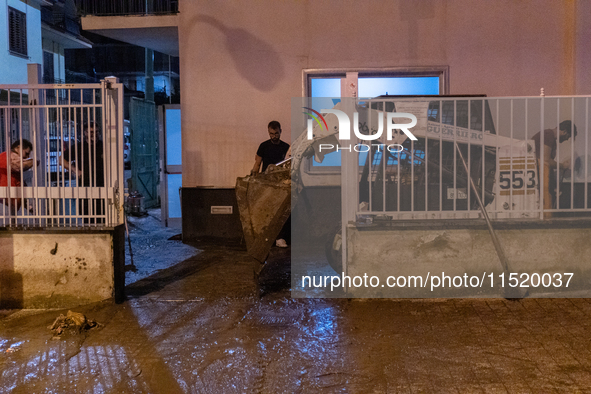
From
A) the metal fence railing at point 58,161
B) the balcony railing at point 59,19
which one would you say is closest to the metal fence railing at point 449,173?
the metal fence railing at point 58,161

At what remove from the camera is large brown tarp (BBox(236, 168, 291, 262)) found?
18.5ft

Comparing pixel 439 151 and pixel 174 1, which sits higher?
pixel 174 1

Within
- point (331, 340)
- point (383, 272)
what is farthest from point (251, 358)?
point (383, 272)

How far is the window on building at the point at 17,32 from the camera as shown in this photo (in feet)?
60.5

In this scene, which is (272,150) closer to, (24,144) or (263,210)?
(263,210)

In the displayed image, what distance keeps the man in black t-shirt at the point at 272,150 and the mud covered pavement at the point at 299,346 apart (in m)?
2.89

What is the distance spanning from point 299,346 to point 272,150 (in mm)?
4409

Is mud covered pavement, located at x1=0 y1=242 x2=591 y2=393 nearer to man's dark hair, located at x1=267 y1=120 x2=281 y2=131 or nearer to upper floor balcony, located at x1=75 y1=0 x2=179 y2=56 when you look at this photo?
man's dark hair, located at x1=267 y1=120 x2=281 y2=131

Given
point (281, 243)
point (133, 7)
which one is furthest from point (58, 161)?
point (133, 7)

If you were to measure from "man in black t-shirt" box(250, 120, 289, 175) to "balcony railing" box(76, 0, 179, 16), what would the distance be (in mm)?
2857

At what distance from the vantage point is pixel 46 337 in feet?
14.9

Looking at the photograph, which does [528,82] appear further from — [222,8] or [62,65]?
[62,65]

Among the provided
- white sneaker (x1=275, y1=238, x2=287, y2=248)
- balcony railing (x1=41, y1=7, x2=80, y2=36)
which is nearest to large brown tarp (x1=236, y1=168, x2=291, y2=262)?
white sneaker (x1=275, y1=238, x2=287, y2=248)

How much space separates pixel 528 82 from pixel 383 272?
4955mm
